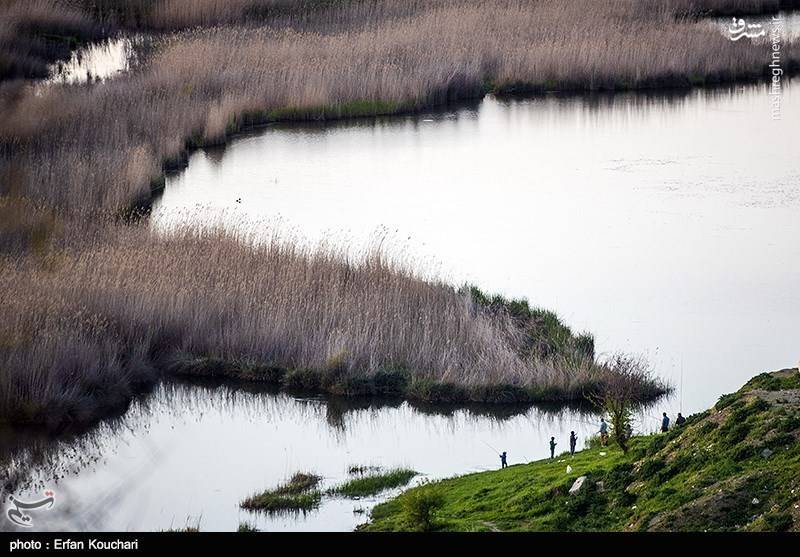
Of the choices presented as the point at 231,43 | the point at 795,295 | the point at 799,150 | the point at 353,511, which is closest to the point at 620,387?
the point at 353,511

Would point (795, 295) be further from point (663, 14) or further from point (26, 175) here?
point (663, 14)

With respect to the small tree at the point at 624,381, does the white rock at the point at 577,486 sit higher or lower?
lower

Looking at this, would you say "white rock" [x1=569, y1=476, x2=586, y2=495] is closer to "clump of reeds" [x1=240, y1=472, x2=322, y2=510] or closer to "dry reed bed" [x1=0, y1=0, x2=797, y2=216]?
"clump of reeds" [x1=240, y1=472, x2=322, y2=510]

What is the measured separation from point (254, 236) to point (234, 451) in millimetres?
5945

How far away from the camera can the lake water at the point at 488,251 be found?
1484 centimetres

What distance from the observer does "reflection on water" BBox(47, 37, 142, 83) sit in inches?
1383

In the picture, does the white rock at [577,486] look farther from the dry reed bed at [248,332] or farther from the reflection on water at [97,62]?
the reflection on water at [97,62]

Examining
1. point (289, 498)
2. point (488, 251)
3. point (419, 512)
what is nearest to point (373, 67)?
point (488, 251)

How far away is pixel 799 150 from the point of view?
29.7m

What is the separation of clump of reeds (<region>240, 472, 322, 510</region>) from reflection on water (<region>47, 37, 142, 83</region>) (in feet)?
73.6

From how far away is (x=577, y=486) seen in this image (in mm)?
10875

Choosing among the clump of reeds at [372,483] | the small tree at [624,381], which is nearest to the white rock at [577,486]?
the small tree at [624,381]

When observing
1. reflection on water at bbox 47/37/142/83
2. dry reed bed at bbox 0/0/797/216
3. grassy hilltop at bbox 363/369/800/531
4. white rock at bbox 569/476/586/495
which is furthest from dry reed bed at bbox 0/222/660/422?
reflection on water at bbox 47/37/142/83

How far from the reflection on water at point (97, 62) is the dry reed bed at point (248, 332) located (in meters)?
16.7
